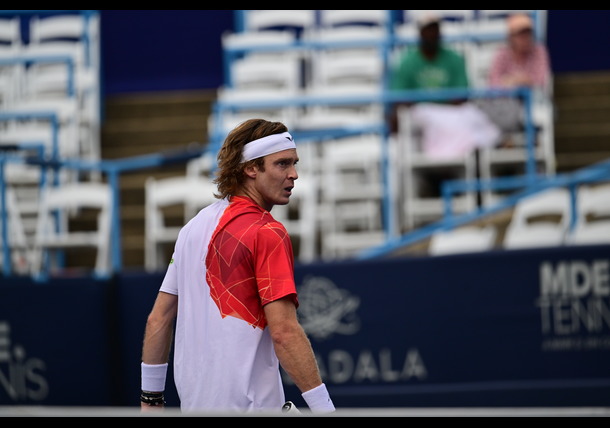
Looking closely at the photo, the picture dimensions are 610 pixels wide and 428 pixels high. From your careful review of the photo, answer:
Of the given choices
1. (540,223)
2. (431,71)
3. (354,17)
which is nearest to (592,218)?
(540,223)

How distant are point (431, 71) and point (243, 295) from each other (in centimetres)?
604

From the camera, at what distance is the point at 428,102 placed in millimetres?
9016

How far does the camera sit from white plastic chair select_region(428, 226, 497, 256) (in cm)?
813

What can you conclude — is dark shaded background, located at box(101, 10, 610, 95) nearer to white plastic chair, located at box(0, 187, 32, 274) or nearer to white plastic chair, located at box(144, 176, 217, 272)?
white plastic chair, located at box(144, 176, 217, 272)

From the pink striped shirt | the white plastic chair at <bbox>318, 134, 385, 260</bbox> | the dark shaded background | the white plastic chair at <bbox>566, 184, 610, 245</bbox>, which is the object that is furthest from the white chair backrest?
the white plastic chair at <bbox>566, 184, 610, 245</bbox>

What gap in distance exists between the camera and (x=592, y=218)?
26.4ft

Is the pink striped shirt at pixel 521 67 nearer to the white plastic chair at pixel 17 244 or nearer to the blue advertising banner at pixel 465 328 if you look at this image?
the blue advertising banner at pixel 465 328

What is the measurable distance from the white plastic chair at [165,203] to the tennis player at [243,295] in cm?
518

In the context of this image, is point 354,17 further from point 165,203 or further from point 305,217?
point 305,217

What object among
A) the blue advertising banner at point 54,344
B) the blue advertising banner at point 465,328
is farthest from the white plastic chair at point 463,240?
the blue advertising banner at point 54,344

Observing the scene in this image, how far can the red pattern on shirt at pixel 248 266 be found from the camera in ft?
11.9
